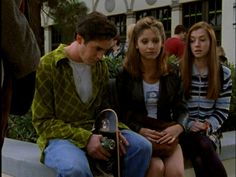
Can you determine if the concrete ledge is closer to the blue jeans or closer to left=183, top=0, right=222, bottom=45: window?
the blue jeans

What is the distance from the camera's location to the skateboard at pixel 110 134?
2.77 meters

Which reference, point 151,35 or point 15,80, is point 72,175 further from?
point 151,35

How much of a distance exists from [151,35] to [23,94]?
1816 millimetres

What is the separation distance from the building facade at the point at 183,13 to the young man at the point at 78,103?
28.8 feet

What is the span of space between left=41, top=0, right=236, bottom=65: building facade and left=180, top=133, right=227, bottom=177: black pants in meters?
8.59

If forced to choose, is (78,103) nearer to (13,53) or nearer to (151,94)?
(151,94)

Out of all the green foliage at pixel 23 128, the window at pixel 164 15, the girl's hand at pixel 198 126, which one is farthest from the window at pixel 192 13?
the girl's hand at pixel 198 126

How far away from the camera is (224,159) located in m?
4.06

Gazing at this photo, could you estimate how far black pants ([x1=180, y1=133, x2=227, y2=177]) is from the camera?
3.36 meters

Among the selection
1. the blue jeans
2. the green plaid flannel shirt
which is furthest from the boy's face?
the blue jeans

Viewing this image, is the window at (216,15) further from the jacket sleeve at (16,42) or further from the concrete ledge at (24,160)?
the jacket sleeve at (16,42)

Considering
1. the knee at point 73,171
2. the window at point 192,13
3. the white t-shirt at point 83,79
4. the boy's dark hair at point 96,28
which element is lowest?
the knee at point 73,171

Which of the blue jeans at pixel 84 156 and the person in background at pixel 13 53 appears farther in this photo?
the blue jeans at pixel 84 156

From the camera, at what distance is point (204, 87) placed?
3.72 m
